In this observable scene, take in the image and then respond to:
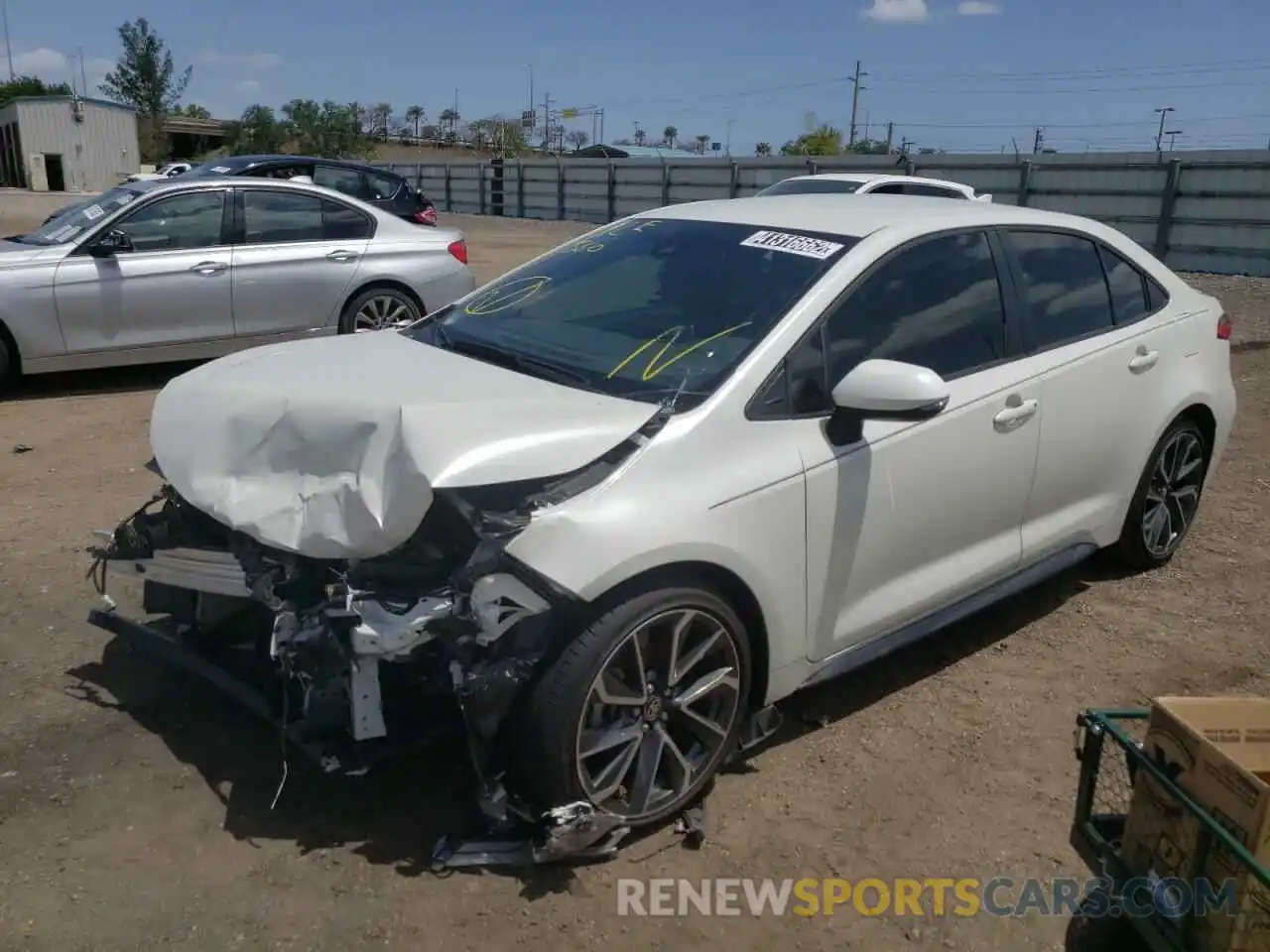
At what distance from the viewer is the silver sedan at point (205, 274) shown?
762 centimetres

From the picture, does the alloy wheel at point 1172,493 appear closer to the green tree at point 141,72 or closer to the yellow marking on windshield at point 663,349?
the yellow marking on windshield at point 663,349

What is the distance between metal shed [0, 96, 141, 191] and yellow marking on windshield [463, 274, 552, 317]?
6290cm

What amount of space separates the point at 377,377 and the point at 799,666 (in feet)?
5.32

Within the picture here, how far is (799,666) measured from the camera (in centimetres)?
338

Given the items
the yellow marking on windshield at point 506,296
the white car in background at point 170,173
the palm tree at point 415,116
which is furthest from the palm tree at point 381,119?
the yellow marking on windshield at point 506,296

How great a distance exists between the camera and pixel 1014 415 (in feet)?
12.7

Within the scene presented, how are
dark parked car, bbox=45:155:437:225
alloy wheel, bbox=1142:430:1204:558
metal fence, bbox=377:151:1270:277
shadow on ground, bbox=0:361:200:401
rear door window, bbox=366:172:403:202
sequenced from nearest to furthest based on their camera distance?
alloy wheel, bbox=1142:430:1204:558 → shadow on ground, bbox=0:361:200:401 → dark parked car, bbox=45:155:437:225 → rear door window, bbox=366:172:403:202 → metal fence, bbox=377:151:1270:277

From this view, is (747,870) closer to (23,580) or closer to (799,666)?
(799,666)

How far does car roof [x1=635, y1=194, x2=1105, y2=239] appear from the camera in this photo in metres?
3.84

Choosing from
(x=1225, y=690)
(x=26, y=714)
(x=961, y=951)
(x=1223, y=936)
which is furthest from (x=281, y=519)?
(x=1225, y=690)

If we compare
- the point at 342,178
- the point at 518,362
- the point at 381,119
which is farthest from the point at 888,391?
the point at 381,119

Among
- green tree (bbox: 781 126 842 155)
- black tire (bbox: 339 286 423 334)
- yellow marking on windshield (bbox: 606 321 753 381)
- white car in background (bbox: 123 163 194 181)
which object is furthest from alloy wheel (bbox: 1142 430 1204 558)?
green tree (bbox: 781 126 842 155)

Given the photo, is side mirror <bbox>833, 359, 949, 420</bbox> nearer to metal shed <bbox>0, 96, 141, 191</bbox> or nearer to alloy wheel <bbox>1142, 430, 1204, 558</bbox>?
alloy wheel <bbox>1142, 430, 1204, 558</bbox>

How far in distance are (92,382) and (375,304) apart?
2.28 meters
